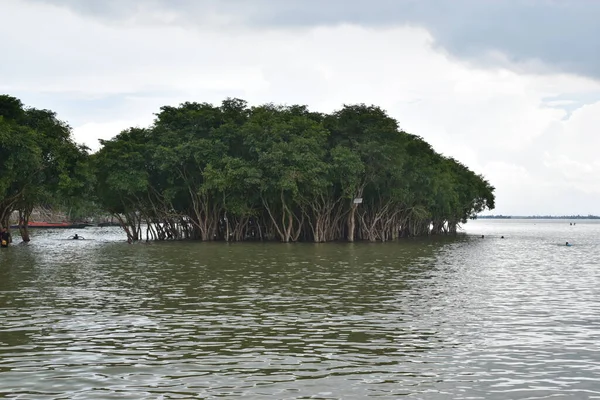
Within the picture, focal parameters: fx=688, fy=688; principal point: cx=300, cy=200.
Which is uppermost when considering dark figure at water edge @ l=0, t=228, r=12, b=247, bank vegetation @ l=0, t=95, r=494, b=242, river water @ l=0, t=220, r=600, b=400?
bank vegetation @ l=0, t=95, r=494, b=242

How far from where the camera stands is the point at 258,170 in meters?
60.7

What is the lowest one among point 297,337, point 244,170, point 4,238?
point 297,337

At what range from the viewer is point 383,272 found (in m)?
32.4

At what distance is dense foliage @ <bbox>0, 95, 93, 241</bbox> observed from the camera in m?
47.8

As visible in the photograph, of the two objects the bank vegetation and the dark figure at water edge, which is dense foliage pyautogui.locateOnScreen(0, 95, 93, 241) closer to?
the bank vegetation

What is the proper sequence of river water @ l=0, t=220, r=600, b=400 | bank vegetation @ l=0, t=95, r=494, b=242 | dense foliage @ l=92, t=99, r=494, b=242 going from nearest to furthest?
1. river water @ l=0, t=220, r=600, b=400
2. bank vegetation @ l=0, t=95, r=494, b=242
3. dense foliage @ l=92, t=99, r=494, b=242

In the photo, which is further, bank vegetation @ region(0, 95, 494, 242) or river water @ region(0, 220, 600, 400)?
bank vegetation @ region(0, 95, 494, 242)

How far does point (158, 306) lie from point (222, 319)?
3.27 m

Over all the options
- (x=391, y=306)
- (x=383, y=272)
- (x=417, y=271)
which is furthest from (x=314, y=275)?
(x=391, y=306)

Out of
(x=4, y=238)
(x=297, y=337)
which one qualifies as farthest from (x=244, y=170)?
(x=297, y=337)

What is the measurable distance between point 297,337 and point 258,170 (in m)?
46.1

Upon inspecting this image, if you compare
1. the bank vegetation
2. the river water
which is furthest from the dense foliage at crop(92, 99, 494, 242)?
the river water

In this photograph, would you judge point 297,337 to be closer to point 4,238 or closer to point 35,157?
point 35,157

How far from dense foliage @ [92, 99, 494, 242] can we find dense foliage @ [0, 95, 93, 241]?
26.1 feet
